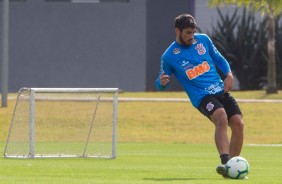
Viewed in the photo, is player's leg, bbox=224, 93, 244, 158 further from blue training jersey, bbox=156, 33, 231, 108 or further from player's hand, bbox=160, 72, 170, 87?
player's hand, bbox=160, 72, 170, 87

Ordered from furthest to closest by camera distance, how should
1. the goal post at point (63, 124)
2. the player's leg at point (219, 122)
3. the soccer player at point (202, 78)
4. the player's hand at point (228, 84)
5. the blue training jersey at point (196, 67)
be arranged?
the goal post at point (63, 124) < the blue training jersey at point (196, 67) < the soccer player at point (202, 78) < the player's hand at point (228, 84) < the player's leg at point (219, 122)

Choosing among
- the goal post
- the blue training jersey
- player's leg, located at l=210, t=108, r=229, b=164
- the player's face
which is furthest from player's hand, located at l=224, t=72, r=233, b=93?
the goal post

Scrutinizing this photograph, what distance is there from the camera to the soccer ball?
14172 mm

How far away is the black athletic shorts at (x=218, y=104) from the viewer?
1490 cm

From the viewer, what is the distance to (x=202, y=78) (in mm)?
15086

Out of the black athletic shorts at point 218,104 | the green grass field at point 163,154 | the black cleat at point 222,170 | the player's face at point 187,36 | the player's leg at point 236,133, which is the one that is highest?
the player's face at point 187,36

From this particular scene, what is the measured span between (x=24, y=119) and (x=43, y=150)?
67cm

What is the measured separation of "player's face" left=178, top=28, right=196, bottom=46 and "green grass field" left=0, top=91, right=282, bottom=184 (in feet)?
5.75

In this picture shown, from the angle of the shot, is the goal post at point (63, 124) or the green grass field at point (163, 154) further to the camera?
the goal post at point (63, 124)

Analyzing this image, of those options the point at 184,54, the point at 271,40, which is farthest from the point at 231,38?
the point at 184,54

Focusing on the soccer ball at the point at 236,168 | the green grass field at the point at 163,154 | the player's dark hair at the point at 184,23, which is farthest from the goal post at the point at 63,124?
the soccer ball at the point at 236,168

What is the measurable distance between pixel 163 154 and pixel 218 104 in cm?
883

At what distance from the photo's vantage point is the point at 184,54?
15.2 meters

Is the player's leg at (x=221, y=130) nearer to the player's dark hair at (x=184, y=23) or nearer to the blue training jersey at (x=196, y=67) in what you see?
the blue training jersey at (x=196, y=67)
